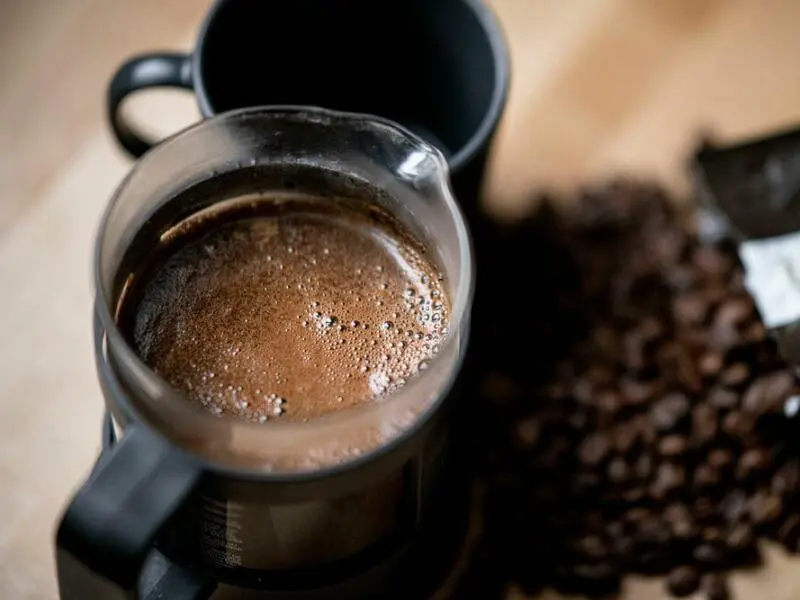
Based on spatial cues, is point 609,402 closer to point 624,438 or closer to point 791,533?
point 624,438

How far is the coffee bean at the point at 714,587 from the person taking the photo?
79cm

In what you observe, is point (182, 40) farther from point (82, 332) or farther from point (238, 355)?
point (238, 355)

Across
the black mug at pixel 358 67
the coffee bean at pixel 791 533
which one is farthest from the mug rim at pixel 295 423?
the coffee bean at pixel 791 533

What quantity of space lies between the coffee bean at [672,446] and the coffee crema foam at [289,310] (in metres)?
0.27

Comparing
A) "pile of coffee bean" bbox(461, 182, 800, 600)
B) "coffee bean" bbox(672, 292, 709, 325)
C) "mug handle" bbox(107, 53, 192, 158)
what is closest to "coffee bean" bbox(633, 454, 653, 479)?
"pile of coffee bean" bbox(461, 182, 800, 600)

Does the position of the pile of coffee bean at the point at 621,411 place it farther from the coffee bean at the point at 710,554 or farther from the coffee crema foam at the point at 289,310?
the coffee crema foam at the point at 289,310

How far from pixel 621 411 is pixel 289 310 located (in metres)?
0.31

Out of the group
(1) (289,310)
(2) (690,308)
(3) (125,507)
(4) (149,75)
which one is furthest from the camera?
(2) (690,308)

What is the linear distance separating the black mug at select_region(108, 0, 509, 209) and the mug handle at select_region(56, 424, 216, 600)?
0.92 ft

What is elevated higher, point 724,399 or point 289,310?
point 289,310

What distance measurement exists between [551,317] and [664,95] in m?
0.23

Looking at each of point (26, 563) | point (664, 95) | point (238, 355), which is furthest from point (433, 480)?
point (664, 95)

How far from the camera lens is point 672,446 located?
32.3 inches

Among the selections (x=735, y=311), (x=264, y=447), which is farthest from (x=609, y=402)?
(x=264, y=447)
